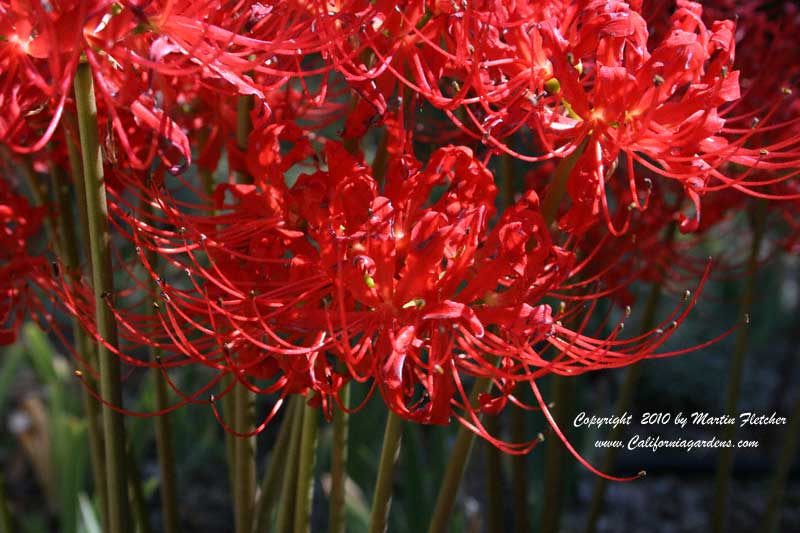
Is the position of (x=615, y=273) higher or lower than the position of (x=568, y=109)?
lower

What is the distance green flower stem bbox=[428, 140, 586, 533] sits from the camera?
70cm

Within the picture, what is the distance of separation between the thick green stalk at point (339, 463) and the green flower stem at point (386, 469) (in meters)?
0.05

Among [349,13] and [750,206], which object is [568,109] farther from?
[750,206]

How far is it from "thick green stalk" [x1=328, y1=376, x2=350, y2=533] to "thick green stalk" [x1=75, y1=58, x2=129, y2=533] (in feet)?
0.63

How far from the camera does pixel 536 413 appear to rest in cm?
169

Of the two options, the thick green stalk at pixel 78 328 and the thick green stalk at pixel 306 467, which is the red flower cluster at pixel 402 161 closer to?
the thick green stalk at pixel 306 467

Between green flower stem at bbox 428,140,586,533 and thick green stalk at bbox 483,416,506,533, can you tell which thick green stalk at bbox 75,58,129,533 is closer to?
green flower stem at bbox 428,140,586,533

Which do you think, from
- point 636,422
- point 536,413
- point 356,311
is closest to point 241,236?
point 356,311

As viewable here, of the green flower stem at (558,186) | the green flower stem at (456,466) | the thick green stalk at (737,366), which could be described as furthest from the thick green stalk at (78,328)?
the thick green stalk at (737,366)

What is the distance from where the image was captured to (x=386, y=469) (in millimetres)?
769

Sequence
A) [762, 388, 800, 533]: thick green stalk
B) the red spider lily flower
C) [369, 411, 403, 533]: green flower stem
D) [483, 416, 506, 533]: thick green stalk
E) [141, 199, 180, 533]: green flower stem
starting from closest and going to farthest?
[369, 411, 403, 533]: green flower stem → the red spider lily flower → [141, 199, 180, 533]: green flower stem → [483, 416, 506, 533]: thick green stalk → [762, 388, 800, 533]: thick green stalk

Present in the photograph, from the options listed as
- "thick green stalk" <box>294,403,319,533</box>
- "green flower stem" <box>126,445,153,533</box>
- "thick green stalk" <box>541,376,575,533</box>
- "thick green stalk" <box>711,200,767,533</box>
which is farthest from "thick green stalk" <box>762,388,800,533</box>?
"green flower stem" <box>126,445,153,533</box>

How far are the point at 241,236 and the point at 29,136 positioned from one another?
0.28 m

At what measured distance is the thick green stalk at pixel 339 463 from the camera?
0.81m
